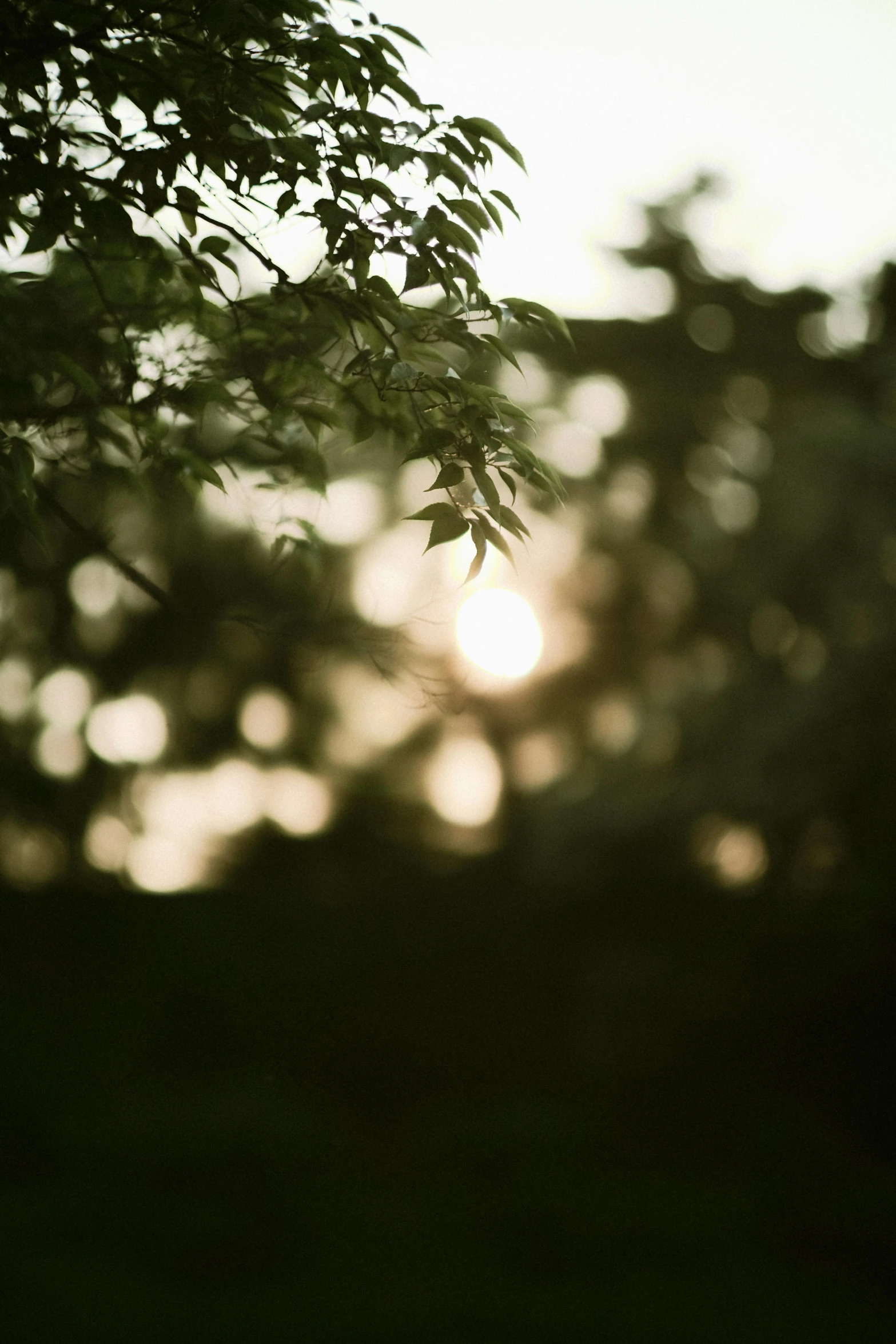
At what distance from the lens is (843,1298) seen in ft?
32.2

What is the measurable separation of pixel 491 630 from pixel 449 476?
1.78 metres

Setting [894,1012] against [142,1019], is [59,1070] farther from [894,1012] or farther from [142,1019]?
[894,1012]

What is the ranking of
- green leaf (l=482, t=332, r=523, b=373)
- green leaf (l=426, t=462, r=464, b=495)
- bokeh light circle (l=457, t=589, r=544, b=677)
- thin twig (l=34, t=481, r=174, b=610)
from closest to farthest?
green leaf (l=426, t=462, r=464, b=495), green leaf (l=482, t=332, r=523, b=373), thin twig (l=34, t=481, r=174, b=610), bokeh light circle (l=457, t=589, r=544, b=677)

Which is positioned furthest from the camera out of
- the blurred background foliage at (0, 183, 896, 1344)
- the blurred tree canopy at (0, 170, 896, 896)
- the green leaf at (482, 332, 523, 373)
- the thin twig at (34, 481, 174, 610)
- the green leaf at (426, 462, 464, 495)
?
the blurred tree canopy at (0, 170, 896, 896)

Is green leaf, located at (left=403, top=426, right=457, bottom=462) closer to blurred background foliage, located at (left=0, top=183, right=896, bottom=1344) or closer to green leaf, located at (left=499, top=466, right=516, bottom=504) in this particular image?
green leaf, located at (left=499, top=466, right=516, bottom=504)

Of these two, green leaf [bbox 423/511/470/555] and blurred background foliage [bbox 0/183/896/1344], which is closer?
green leaf [bbox 423/511/470/555]

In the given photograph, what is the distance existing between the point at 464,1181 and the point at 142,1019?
19.5 feet

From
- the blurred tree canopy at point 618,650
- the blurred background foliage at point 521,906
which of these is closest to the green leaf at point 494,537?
the blurred background foliage at point 521,906

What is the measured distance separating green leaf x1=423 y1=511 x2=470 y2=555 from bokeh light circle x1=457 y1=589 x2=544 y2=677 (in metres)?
1.29

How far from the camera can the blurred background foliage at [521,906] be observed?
34.5 feet

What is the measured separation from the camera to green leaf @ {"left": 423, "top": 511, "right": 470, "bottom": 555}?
286cm

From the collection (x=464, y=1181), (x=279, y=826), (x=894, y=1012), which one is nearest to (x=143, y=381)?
(x=464, y=1181)

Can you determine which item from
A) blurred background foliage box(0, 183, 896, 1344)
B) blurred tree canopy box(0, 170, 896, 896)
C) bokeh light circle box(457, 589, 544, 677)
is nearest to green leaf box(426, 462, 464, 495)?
bokeh light circle box(457, 589, 544, 677)

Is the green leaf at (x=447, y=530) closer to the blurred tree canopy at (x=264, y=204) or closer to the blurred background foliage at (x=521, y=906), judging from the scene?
the blurred tree canopy at (x=264, y=204)
